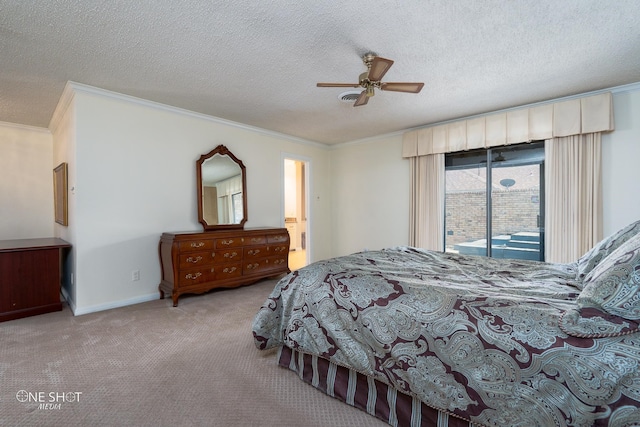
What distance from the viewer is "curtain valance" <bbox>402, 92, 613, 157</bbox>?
330 cm

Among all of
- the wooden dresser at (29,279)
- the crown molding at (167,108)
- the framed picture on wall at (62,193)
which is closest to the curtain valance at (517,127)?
the crown molding at (167,108)

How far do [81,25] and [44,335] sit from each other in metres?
2.61

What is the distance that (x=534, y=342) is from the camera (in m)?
1.19

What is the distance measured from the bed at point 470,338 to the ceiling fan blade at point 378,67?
1492 mm

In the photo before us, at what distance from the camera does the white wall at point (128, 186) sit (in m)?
3.20

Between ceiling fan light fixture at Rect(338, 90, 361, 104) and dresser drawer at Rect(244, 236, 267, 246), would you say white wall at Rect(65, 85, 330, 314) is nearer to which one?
dresser drawer at Rect(244, 236, 267, 246)

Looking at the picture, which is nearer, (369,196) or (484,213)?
(484,213)

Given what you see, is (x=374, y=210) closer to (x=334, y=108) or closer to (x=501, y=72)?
(x=334, y=108)

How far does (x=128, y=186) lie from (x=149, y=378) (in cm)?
238

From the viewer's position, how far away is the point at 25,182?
13.9 feet

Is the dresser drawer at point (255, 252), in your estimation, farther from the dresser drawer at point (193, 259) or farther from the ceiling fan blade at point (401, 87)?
the ceiling fan blade at point (401, 87)
